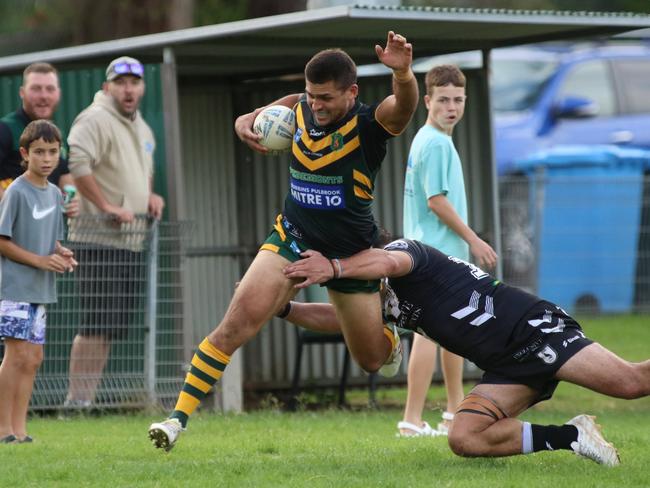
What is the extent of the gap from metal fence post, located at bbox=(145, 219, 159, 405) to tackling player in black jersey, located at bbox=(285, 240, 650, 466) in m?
3.80

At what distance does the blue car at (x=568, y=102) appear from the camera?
19.4m

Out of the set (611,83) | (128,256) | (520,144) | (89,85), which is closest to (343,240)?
(128,256)

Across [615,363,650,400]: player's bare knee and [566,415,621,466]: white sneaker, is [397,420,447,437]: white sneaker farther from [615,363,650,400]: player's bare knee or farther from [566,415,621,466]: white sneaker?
[615,363,650,400]: player's bare knee

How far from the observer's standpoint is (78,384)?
11.1 metres

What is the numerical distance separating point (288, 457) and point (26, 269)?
7.07 feet

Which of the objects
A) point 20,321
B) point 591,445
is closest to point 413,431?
point 591,445

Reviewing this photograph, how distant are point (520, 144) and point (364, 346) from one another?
1172cm

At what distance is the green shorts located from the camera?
7809 millimetres

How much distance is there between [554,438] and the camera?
7.33 metres

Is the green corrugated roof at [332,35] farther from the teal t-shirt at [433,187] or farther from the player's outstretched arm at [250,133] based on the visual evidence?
the player's outstretched arm at [250,133]

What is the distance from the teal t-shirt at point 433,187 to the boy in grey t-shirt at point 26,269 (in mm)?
2495

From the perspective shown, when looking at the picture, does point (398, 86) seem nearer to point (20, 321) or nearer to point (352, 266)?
point (352, 266)

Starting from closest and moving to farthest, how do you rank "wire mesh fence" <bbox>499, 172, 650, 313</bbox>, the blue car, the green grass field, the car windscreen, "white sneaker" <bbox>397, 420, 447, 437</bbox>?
the green grass field → "white sneaker" <bbox>397, 420, 447, 437</bbox> → "wire mesh fence" <bbox>499, 172, 650, 313</bbox> → the blue car → the car windscreen

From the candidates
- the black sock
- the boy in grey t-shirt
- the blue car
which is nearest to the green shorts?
the black sock
